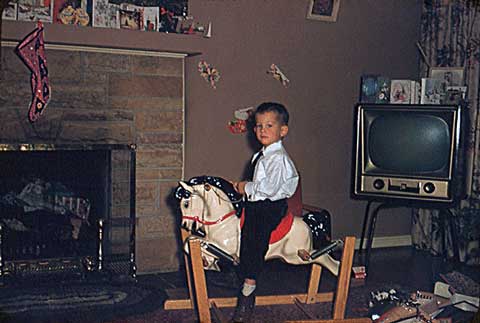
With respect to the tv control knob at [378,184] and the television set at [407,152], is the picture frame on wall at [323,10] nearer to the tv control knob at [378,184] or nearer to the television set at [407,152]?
the television set at [407,152]

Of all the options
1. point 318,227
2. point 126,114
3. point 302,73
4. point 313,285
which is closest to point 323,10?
point 302,73

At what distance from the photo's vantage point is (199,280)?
255 cm

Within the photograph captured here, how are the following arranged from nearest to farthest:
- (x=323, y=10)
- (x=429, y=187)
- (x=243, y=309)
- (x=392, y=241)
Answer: (x=243, y=309) → (x=429, y=187) → (x=323, y=10) → (x=392, y=241)

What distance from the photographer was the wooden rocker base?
2.53 metres

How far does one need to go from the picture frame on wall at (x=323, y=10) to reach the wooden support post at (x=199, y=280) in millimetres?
1796

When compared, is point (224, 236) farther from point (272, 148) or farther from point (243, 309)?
point (272, 148)

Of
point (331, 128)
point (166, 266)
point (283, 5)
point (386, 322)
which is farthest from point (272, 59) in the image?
point (386, 322)

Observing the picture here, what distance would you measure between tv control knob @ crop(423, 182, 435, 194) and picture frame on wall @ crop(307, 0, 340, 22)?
3.56 feet

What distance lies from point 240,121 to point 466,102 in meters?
1.23

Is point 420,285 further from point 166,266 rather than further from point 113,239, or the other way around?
point 113,239

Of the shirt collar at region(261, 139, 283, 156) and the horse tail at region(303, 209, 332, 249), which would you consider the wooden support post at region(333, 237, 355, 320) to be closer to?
the horse tail at region(303, 209, 332, 249)

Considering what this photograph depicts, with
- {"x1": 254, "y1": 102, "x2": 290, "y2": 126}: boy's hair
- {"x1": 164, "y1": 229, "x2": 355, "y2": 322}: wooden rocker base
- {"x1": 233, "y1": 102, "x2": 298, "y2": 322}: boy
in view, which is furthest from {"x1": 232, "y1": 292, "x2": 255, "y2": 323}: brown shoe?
{"x1": 254, "y1": 102, "x2": 290, "y2": 126}: boy's hair

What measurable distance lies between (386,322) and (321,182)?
1.53 metres

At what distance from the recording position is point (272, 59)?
3746 mm
